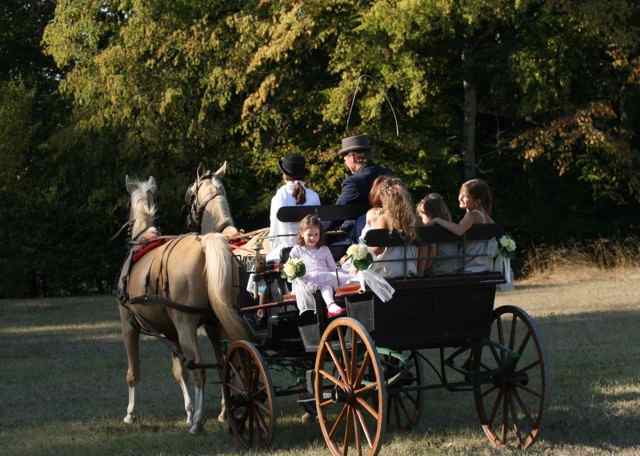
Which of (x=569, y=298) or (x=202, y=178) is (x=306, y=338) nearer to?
(x=202, y=178)

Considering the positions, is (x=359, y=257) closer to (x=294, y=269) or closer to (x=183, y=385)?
(x=294, y=269)

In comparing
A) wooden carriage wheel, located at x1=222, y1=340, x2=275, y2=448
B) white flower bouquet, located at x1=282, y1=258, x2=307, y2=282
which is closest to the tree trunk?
wooden carriage wheel, located at x1=222, y1=340, x2=275, y2=448

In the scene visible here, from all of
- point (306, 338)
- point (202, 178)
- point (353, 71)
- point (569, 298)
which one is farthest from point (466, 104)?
point (306, 338)

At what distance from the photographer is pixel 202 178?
32.0 feet

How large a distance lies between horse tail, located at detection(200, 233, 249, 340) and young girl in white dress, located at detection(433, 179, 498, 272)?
1708 mm

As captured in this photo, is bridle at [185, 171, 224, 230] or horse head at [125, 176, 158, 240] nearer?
bridle at [185, 171, 224, 230]

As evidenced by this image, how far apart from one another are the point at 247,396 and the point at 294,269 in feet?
3.55

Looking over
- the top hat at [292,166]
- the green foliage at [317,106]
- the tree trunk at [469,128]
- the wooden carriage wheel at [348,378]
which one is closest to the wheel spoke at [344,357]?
the wooden carriage wheel at [348,378]

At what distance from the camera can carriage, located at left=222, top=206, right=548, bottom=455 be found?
22.4 ft

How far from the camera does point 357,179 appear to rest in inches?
317

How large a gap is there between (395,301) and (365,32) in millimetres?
17613

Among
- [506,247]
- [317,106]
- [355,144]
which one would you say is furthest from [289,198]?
[317,106]

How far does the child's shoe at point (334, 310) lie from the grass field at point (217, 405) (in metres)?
0.89

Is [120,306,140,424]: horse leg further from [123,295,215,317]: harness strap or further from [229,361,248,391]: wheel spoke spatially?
[229,361,248,391]: wheel spoke
